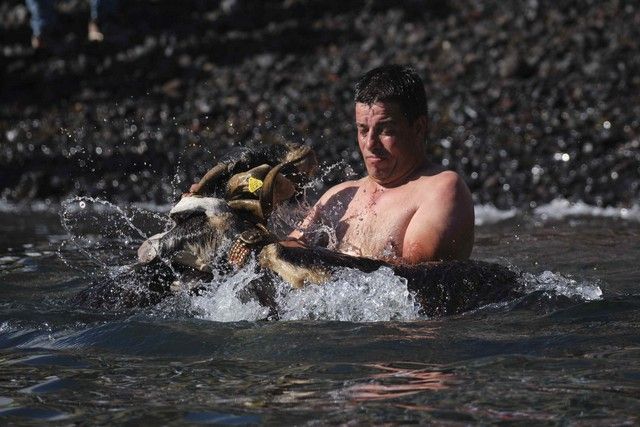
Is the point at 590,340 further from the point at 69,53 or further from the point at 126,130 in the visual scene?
the point at 69,53

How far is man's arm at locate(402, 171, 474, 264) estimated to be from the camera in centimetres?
629

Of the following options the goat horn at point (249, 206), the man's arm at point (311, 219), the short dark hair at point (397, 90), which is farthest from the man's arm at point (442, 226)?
the goat horn at point (249, 206)

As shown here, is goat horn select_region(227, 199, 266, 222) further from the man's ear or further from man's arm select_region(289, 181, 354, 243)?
the man's ear

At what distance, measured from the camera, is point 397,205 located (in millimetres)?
6629

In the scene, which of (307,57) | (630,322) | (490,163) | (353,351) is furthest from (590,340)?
(307,57)

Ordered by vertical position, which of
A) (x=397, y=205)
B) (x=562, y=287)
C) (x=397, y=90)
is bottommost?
(x=562, y=287)

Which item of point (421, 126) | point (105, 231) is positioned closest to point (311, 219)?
point (421, 126)

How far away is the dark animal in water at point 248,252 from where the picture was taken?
5.76 meters

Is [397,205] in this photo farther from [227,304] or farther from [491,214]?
[491,214]

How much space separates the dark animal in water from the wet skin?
25 centimetres

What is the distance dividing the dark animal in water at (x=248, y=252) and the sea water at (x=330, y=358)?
0.08 m

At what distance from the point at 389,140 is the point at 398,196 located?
0.29 metres

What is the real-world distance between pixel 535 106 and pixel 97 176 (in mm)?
5107

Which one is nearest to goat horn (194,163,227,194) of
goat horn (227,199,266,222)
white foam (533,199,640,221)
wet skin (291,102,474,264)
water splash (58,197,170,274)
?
goat horn (227,199,266,222)
